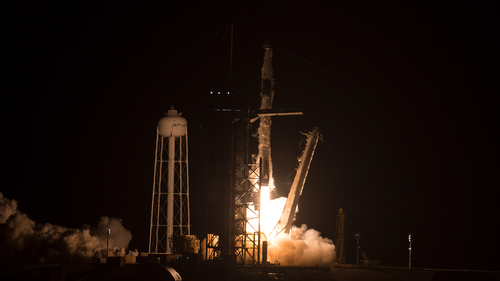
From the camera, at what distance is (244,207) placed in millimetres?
48938

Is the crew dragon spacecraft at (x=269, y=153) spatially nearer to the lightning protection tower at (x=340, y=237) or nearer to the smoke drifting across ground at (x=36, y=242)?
the lightning protection tower at (x=340, y=237)

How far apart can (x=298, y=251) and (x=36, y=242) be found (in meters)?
22.6

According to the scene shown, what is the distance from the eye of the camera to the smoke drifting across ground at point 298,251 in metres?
53.0

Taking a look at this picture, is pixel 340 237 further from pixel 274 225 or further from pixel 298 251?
pixel 298 251

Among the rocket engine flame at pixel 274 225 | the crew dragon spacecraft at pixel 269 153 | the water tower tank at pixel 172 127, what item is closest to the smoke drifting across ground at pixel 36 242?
the water tower tank at pixel 172 127

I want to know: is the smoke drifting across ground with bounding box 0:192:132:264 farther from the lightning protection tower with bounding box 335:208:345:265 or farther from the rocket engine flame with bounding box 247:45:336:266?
the lightning protection tower with bounding box 335:208:345:265

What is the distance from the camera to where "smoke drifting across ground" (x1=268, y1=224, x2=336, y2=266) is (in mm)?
52969

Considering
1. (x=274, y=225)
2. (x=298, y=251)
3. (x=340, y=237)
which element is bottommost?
(x=298, y=251)

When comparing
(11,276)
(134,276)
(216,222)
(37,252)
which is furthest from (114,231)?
(134,276)

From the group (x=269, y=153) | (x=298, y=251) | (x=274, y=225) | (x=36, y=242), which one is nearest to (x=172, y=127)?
(x=269, y=153)

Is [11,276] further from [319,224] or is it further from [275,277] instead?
[319,224]

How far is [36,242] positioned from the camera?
56.3 metres

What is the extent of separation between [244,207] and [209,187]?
3142 mm

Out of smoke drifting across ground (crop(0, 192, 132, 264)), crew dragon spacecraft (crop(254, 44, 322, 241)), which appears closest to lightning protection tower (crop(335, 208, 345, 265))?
crew dragon spacecraft (crop(254, 44, 322, 241))
